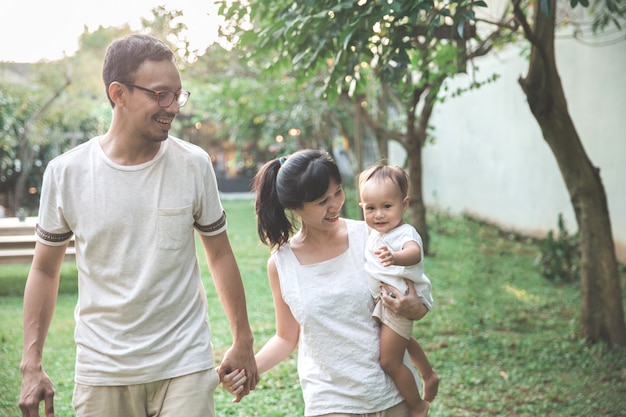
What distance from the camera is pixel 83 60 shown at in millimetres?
17891

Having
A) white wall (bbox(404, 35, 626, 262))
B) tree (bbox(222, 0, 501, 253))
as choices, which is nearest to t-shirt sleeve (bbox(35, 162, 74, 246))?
tree (bbox(222, 0, 501, 253))

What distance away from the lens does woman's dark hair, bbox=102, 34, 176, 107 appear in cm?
272

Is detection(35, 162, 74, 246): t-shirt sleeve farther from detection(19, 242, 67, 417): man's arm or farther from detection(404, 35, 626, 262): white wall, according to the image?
detection(404, 35, 626, 262): white wall

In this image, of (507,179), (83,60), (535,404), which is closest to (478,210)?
(507,179)

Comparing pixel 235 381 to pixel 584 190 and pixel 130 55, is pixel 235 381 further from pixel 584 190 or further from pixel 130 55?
pixel 584 190

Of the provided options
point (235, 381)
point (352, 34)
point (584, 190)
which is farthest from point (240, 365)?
point (584, 190)

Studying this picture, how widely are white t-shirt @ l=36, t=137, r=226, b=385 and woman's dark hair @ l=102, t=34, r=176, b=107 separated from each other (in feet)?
0.91

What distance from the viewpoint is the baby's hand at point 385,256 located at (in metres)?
2.64

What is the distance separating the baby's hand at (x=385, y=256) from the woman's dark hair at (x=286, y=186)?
317 millimetres

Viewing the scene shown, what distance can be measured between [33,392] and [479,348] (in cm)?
521

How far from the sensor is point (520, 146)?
543 inches

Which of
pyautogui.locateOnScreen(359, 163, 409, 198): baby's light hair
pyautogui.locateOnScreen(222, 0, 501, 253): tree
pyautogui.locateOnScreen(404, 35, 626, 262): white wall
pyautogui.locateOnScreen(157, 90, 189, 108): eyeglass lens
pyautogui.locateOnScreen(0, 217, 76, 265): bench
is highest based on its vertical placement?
pyautogui.locateOnScreen(222, 0, 501, 253): tree

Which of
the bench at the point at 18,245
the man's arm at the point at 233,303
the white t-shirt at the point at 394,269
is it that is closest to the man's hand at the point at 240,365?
the man's arm at the point at 233,303

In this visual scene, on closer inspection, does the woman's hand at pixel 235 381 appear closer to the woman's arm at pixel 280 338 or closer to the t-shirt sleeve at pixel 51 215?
the woman's arm at pixel 280 338
